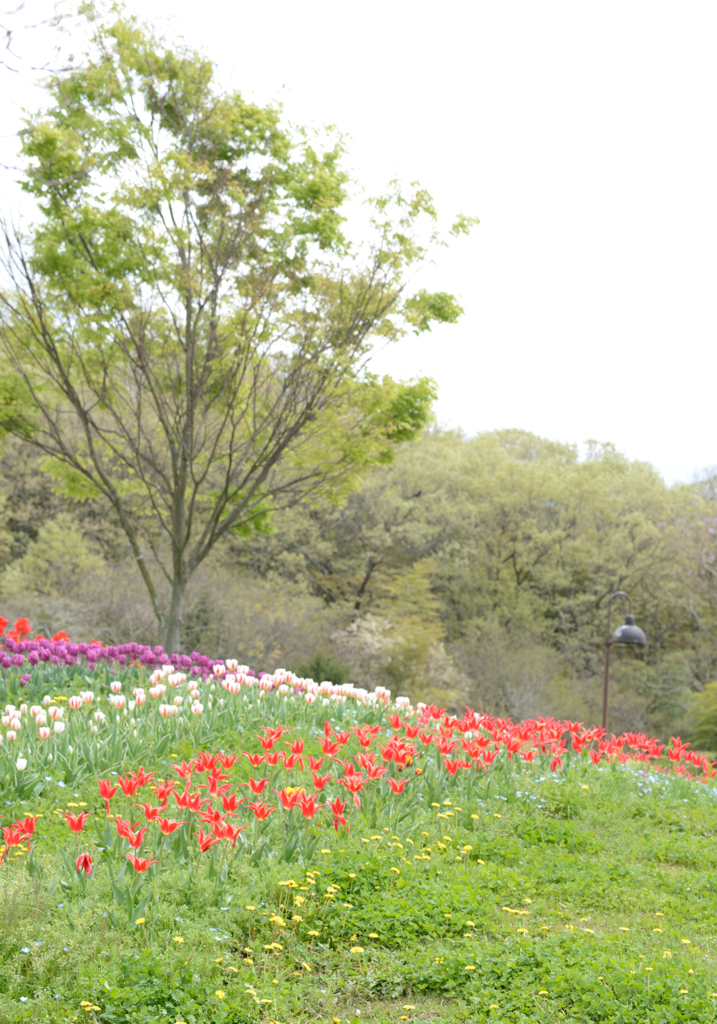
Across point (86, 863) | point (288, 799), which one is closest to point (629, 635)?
point (288, 799)

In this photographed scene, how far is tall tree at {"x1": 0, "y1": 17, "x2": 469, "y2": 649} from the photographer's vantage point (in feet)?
31.2

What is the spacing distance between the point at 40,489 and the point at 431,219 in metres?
15.5

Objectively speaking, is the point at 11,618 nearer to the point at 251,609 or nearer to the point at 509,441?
the point at 251,609

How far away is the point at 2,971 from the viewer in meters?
3.11

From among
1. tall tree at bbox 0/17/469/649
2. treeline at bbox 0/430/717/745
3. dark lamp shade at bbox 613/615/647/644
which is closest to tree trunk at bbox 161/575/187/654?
tall tree at bbox 0/17/469/649

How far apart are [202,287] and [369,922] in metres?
7.51

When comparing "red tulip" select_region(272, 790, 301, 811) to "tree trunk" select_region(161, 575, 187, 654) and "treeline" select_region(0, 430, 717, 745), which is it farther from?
"treeline" select_region(0, 430, 717, 745)

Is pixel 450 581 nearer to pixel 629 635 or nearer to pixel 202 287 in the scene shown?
pixel 629 635

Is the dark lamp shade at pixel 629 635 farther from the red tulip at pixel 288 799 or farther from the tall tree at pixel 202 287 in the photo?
the red tulip at pixel 288 799

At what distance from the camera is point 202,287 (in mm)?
9539

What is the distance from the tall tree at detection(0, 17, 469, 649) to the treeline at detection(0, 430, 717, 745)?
19.7 feet

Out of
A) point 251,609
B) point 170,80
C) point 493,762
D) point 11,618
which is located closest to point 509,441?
point 251,609

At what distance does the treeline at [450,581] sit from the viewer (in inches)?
693

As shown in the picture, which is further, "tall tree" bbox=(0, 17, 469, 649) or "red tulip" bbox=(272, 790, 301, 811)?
"tall tree" bbox=(0, 17, 469, 649)
